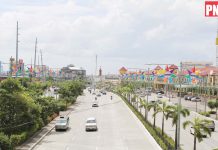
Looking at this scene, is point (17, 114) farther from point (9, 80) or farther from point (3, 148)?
point (3, 148)

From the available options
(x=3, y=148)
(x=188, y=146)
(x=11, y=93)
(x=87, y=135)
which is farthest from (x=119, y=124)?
(x=3, y=148)

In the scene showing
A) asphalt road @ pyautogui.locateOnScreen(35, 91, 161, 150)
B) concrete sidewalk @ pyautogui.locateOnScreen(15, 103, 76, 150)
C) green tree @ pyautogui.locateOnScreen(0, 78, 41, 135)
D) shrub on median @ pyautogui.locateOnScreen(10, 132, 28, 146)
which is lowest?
asphalt road @ pyautogui.locateOnScreen(35, 91, 161, 150)

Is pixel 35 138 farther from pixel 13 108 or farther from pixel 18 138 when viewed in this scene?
pixel 18 138

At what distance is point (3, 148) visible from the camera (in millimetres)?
27609

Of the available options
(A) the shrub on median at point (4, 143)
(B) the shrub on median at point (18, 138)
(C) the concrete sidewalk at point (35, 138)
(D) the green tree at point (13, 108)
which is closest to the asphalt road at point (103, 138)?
(C) the concrete sidewalk at point (35, 138)

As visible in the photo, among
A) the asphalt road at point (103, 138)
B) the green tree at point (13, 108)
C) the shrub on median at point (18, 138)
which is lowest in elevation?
the asphalt road at point (103, 138)

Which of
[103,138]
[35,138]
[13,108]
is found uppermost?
[13,108]

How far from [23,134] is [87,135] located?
29.0 feet

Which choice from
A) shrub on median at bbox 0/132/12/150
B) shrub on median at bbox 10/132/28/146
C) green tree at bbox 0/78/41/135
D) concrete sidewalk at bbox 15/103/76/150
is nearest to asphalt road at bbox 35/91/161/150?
concrete sidewalk at bbox 15/103/76/150

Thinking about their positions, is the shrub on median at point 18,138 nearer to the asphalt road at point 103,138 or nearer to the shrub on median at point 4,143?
the asphalt road at point 103,138

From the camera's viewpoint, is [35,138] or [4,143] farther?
[35,138]

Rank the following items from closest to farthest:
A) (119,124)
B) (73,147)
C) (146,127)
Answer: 1. (73,147)
2. (146,127)
3. (119,124)

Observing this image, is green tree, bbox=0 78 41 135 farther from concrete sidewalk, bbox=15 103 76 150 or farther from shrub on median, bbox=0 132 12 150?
shrub on median, bbox=0 132 12 150

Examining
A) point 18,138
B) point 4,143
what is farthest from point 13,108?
point 4,143
